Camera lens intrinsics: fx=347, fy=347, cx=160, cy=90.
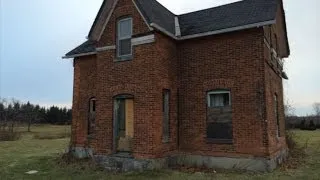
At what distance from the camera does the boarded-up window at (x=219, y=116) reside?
14484 millimetres

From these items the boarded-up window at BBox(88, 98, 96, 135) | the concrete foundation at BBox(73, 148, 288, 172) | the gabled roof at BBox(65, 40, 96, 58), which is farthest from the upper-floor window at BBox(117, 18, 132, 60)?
the concrete foundation at BBox(73, 148, 288, 172)

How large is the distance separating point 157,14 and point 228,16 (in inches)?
127

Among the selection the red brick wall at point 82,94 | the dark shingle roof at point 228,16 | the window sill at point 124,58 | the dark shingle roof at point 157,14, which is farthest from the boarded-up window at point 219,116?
the red brick wall at point 82,94

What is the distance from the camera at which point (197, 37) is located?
1545 centimetres

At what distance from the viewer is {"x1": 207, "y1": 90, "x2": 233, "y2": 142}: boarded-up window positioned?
14.5 metres

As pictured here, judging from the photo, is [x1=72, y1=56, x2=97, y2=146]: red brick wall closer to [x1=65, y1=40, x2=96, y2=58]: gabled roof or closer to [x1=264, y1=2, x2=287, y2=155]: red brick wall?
[x1=65, y1=40, x2=96, y2=58]: gabled roof

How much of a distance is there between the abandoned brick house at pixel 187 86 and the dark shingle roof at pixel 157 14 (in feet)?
0.22

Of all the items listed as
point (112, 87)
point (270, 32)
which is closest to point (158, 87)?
point (112, 87)

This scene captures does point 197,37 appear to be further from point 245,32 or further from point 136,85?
point 136,85

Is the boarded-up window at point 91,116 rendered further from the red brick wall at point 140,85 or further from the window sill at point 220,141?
the window sill at point 220,141

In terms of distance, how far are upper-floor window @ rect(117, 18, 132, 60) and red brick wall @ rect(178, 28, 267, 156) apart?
245 cm

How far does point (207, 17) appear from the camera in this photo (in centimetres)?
1661

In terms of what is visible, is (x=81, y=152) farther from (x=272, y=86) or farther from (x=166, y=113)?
(x=272, y=86)

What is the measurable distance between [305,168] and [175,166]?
18.2 ft
